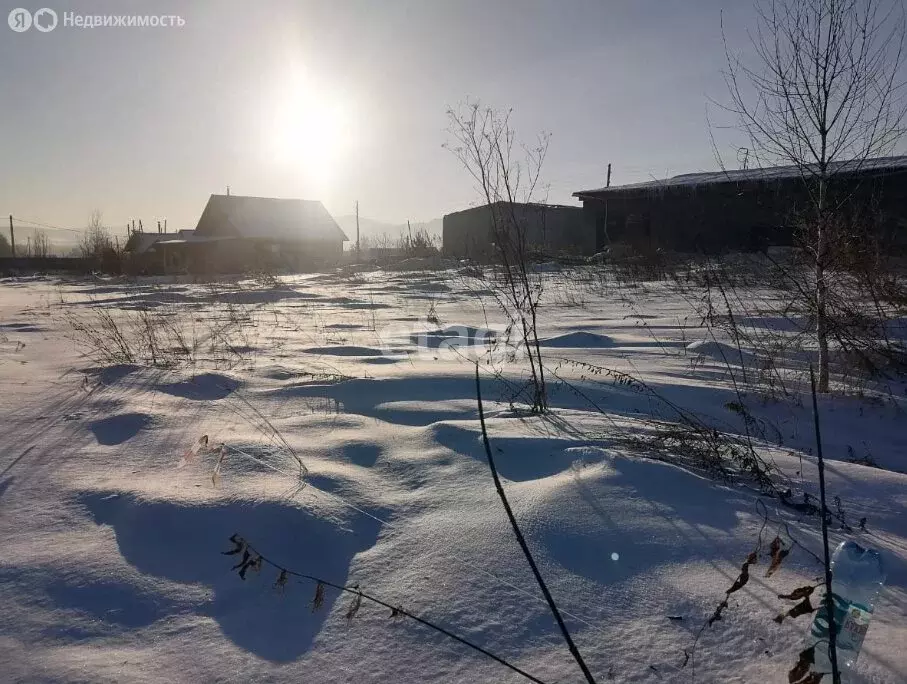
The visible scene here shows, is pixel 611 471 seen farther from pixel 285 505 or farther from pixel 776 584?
pixel 285 505

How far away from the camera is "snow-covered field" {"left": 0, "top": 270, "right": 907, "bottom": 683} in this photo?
1.13m

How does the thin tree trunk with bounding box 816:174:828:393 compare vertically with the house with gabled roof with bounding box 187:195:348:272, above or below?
below

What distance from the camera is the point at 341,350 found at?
4.45 m

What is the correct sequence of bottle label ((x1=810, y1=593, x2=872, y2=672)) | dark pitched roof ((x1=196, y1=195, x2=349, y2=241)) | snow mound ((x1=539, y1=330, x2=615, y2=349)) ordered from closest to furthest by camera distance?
bottle label ((x1=810, y1=593, x2=872, y2=672))
snow mound ((x1=539, y1=330, x2=615, y2=349))
dark pitched roof ((x1=196, y1=195, x2=349, y2=241))

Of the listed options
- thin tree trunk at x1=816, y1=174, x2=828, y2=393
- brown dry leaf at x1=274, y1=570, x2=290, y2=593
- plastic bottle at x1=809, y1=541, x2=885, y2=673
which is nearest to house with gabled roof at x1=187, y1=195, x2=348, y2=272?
thin tree trunk at x1=816, y1=174, x2=828, y2=393

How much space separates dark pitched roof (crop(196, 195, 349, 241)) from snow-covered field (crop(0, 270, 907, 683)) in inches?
1131

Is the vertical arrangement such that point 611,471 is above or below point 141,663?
above

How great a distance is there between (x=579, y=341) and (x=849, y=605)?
3877mm

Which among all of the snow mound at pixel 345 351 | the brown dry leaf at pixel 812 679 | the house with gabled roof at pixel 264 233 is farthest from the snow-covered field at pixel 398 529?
the house with gabled roof at pixel 264 233

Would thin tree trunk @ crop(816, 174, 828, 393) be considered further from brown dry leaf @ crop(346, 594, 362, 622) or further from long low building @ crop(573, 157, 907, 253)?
long low building @ crop(573, 157, 907, 253)

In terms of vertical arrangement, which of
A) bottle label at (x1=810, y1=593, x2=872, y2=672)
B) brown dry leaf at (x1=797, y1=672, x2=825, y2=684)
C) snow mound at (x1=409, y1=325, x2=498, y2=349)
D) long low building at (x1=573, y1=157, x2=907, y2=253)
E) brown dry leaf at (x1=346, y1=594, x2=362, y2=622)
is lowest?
brown dry leaf at (x1=346, y1=594, x2=362, y2=622)

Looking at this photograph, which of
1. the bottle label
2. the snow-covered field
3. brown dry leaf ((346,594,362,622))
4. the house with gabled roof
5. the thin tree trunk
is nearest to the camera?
the bottle label

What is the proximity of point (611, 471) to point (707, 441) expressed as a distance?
46 cm

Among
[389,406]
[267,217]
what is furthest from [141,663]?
[267,217]
